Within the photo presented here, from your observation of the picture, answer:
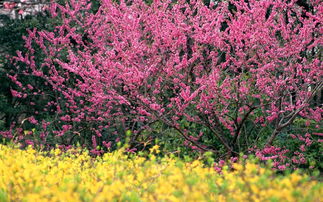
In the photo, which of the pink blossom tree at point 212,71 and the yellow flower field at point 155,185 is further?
the pink blossom tree at point 212,71

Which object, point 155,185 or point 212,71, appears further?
point 212,71

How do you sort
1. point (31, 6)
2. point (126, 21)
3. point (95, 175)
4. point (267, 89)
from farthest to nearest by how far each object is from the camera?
point (31, 6), point (126, 21), point (267, 89), point (95, 175)

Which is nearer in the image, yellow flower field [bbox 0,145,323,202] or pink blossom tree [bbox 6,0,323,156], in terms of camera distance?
yellow flower field [bbox 0,145,323,202]

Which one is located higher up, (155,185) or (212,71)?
(212,71)

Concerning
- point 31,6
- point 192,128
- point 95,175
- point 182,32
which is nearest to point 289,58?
point 182,32

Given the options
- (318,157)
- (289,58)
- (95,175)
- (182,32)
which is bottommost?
(318,157)

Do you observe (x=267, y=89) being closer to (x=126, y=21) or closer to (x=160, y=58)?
(x=160, y=58)

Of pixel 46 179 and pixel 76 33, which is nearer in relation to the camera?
pixel 46 179

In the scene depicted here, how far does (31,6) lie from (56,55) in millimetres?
2198

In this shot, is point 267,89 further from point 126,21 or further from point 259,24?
point 126,21

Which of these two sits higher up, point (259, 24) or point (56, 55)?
point (259, 24)

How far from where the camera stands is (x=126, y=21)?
862cm

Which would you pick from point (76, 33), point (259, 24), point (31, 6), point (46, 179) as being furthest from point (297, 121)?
point (31, 6)

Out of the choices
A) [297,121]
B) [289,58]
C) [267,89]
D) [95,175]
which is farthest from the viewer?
[297,121]
